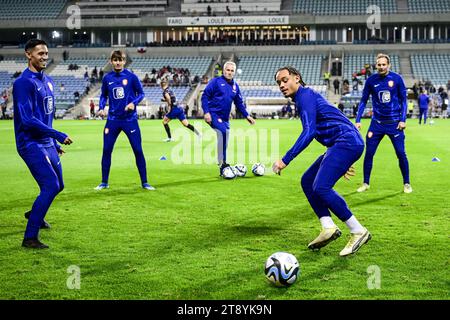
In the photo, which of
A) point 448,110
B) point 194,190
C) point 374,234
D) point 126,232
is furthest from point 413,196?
point 448,110

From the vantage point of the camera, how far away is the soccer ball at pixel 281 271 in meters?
5.31

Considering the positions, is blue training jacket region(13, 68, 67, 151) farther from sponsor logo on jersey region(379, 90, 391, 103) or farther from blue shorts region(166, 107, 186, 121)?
blue shorts region(166, 107, 186, 121)

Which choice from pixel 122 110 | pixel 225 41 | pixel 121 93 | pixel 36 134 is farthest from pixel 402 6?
pixel 36 134

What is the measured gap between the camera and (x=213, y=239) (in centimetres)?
723

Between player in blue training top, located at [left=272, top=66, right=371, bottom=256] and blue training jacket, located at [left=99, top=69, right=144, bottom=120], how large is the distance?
17.3ft

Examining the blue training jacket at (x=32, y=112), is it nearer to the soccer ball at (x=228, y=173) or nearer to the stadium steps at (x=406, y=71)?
the soccer ball at (x=228, y=173)

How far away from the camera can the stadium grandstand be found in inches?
2211

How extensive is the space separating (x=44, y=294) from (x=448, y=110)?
5012 centimetres

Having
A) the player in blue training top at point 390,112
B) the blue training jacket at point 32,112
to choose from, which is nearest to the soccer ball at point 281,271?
the blue training jacket at point 32,112

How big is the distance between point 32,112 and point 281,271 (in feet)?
12.0

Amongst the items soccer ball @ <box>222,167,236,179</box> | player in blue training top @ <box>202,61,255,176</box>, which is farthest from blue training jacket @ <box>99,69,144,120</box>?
soccer ball @ <box>222,167,236,179</box>

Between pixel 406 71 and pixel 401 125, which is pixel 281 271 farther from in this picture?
pixel 406 71

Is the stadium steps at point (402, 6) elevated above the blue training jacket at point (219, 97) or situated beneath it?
elevated above

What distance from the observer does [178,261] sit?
20.4ft
